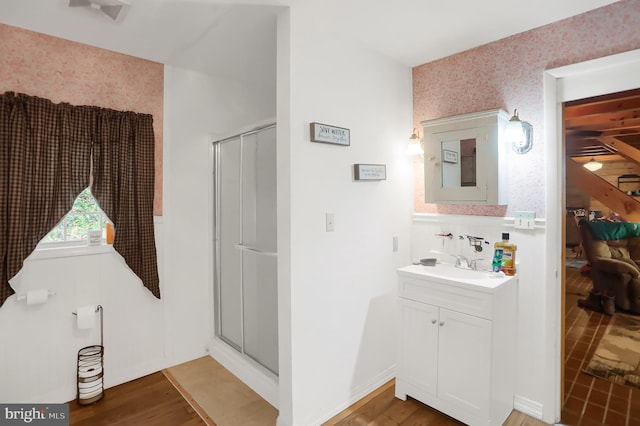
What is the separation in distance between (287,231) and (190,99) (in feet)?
5.73

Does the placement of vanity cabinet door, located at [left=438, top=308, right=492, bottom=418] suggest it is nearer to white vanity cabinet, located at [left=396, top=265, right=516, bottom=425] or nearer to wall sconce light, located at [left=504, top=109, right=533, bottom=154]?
white vanity cabinet, located at [left=396, top=265, right=516, bottom=425]

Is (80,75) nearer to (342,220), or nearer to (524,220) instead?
(342,220)

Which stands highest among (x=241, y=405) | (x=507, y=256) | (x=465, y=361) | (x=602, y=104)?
(x=602, y=104)

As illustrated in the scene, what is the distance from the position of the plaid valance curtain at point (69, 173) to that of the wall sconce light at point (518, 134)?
264 centimetres

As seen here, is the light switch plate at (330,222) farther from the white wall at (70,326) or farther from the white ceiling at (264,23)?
the white wall at (70,326)

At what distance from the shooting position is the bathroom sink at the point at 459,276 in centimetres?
200

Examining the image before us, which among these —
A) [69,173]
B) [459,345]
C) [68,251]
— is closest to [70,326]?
[68,251]

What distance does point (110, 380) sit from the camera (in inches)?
98.2

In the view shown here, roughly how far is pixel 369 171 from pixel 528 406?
1860 millimetres

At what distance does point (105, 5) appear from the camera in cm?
191

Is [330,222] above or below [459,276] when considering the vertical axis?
above

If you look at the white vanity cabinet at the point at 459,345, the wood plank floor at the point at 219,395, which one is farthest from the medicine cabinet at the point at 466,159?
the wood plank floor at the point at 219,395

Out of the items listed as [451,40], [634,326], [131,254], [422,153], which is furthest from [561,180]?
[131,254]

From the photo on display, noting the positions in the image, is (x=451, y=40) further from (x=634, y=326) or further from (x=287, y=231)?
(x=634, y=326)
